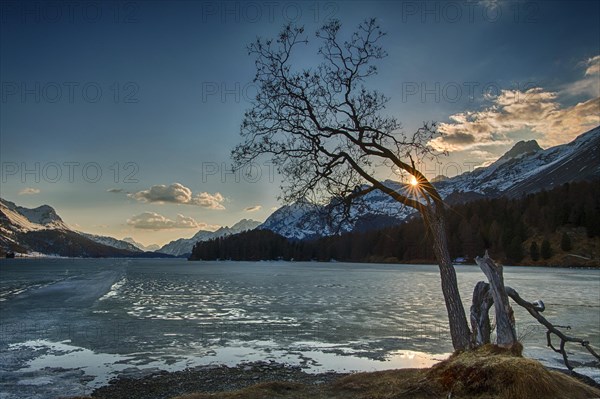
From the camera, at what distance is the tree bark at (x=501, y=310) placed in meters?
12.0

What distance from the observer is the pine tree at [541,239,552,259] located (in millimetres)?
170375

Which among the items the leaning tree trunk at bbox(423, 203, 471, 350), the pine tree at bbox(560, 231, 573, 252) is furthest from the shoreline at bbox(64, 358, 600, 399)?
the pine tree at bbox(560, 231, 573, 252)

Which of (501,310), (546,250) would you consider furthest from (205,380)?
(546,250)

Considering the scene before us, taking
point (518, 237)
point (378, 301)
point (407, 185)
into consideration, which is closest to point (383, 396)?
point (407, 185)

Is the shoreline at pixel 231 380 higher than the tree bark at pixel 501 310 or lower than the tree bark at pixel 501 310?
lower

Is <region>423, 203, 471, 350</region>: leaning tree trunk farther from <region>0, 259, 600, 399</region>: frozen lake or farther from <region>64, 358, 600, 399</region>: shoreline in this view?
<region>0, 259, 600, 399</region>: frozen lake

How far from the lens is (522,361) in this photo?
9672 mm

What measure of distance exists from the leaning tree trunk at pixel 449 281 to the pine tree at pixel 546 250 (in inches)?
7021

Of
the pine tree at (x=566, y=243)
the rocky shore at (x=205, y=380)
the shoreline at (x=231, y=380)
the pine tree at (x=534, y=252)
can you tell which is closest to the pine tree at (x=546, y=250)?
the pine tree at (x=534, y=252)

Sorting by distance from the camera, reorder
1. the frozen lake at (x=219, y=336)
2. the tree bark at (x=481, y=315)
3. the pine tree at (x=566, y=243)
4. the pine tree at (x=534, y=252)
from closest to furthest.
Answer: the tree bark at (x=481, y=315) < the frozen lake at (x=219, y=336) < the pine tree at (x=566, y=243) < the pine tree at (x=534, y=252)

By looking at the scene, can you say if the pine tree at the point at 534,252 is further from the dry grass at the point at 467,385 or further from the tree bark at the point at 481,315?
the dry grass at the point at 467,385

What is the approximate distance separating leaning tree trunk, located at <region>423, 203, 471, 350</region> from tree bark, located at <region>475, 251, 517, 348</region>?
1.70 metres

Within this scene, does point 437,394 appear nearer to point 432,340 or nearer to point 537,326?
point 432,340

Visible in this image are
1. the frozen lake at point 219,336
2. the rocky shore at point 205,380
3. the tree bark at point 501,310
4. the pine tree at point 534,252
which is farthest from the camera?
the pine tree at point 534,252
